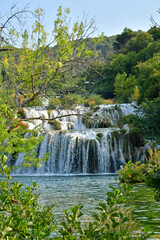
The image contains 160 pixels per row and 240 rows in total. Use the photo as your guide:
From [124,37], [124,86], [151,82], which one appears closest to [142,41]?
[124,37]

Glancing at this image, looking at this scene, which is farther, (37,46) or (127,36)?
(127,36)

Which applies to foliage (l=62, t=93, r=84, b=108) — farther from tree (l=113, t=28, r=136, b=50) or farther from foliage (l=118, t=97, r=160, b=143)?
tree (l=113, t=28, r=136, b=50)

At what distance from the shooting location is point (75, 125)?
3156 cm

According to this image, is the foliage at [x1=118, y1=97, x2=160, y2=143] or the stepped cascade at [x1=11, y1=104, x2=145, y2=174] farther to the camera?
the stepped cascade at [x1=11, y1=104, x2=145, y2=174]

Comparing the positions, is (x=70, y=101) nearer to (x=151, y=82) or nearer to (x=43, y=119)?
(x=43, y=119)

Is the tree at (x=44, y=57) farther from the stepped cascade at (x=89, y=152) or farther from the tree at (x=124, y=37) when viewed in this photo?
the tree at (x=124, y=37)

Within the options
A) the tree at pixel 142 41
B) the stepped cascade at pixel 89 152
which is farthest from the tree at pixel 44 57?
the tree at pixel 142 41

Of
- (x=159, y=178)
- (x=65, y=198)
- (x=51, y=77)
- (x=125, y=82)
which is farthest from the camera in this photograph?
(x=125, y=82)

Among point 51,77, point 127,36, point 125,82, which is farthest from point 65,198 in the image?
point 127,36

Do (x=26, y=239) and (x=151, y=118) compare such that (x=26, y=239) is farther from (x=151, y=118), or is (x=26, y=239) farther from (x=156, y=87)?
(x=156, y=87)

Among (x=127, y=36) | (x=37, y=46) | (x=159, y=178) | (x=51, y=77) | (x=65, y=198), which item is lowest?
(x=65, y=198)

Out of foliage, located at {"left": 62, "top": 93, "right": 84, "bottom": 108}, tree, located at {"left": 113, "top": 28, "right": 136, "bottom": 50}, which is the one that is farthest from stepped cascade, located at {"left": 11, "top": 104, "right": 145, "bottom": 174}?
tree, located at {"left": 113, "top": 28, "right": 136, "bottom": 50}

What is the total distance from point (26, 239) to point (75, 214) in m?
0.49

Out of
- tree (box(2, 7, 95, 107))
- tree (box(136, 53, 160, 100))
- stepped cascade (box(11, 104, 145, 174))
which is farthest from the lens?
tree (box(136, 53, 160, 100))
